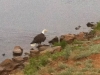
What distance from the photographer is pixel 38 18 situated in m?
21.9

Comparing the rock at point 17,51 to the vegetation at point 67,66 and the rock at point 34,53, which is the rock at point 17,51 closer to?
the rock at point 34,53

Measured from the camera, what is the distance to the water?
18297 millimetres

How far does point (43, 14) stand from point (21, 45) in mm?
6132

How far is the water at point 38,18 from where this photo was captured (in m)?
18.3

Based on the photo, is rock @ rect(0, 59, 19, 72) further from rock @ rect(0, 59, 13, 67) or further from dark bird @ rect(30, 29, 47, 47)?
dark bird @ rect(30, 29, 47, 47)

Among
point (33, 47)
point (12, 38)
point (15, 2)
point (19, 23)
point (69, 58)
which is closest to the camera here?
point (69, 58)

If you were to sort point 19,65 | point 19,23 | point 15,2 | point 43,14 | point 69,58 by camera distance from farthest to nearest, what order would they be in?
point 15,2 → point 43,14 → point 19,23 → point 19,65 → point 69,58

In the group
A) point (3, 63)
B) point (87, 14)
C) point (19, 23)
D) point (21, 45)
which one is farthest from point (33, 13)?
point (3, 63)

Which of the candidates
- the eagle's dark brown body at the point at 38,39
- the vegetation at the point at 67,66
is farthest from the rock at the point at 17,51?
the vegetation at the point at 67,66

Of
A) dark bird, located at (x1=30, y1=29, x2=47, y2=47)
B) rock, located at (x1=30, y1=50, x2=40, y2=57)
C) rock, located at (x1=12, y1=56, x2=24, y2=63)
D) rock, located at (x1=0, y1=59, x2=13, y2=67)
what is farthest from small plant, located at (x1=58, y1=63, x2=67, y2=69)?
dark bird, located at (x1=30, y1=29, x2=47, y2=47)

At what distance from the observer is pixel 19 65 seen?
1335cm

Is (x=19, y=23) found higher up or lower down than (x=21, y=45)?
higher up

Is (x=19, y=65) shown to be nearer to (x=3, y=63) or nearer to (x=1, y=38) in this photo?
(x=3, y=63)

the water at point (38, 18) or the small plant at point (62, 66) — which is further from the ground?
the water at point (38, 18)
